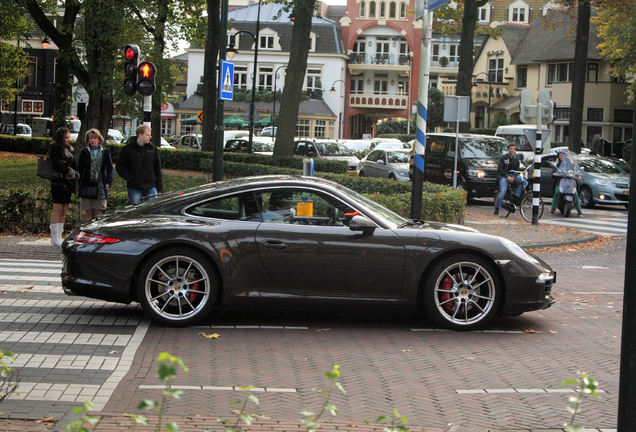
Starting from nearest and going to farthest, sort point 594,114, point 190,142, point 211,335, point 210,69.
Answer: point 211,335
point 210,69
point 190,142
point 594,114

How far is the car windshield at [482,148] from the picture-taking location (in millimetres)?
26141

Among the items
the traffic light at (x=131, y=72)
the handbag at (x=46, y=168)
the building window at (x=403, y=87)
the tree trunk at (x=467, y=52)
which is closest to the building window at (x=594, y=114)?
the building window at (x=403, y=87)

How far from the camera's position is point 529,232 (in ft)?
62.2

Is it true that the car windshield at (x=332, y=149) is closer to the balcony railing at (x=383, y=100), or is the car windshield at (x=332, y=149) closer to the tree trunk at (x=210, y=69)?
the tree trunk at (x=210, y=69)

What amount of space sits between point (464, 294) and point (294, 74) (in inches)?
737

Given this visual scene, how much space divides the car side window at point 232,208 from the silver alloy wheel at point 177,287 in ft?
1.77

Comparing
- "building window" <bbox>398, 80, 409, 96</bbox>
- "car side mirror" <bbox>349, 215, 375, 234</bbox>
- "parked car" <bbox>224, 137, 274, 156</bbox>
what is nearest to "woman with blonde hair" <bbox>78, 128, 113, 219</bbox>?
"car side mirror" <bbox>349, 215, 375, 234</bbox>

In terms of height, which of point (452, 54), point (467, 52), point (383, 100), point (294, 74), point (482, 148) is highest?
point (452, 54)

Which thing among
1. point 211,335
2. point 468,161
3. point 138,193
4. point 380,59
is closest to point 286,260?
point 211,335

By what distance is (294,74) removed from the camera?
26156 mm

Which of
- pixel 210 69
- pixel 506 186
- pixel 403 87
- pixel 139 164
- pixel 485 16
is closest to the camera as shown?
pixel 139 164

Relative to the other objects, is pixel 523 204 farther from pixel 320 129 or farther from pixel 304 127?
pixel 320 129

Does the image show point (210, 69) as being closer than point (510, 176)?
No

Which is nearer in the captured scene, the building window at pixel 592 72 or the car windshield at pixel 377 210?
the car windshield at pixel 377 210
